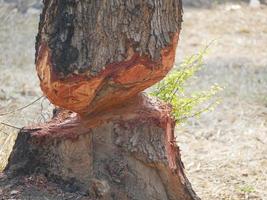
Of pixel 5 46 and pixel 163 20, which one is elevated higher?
pixel 5 46

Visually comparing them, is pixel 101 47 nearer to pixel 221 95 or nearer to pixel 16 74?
pixel 221 95

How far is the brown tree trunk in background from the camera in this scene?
2.05 m

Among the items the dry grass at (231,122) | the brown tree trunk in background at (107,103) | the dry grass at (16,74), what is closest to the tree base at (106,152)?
the brown tree trunk in background at (107,103)

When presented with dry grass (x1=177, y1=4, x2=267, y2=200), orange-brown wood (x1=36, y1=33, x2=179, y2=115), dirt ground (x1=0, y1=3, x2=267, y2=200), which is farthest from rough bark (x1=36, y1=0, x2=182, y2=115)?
dry grass (x1=177, y1=4, x2=267, y2=200)

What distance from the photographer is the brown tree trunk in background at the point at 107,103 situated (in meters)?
2.05

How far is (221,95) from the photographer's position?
16.4 ft

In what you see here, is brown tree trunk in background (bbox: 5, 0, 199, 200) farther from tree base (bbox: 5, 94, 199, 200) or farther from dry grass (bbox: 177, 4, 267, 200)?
dry grass (bbox: 177, 4, 267, 200)

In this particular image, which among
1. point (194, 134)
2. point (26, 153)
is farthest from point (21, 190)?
point (194, 134)

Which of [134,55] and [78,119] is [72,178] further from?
[134,55]

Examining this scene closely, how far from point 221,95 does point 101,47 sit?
305 centimetres

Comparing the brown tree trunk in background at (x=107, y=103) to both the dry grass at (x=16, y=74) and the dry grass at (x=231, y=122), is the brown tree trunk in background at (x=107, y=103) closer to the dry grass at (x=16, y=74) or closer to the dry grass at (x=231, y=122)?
the dry grass at (x=16, y=74)

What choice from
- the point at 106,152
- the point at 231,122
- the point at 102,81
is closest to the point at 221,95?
the point at 231,122

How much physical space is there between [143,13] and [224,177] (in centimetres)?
166

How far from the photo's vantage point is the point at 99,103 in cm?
221
